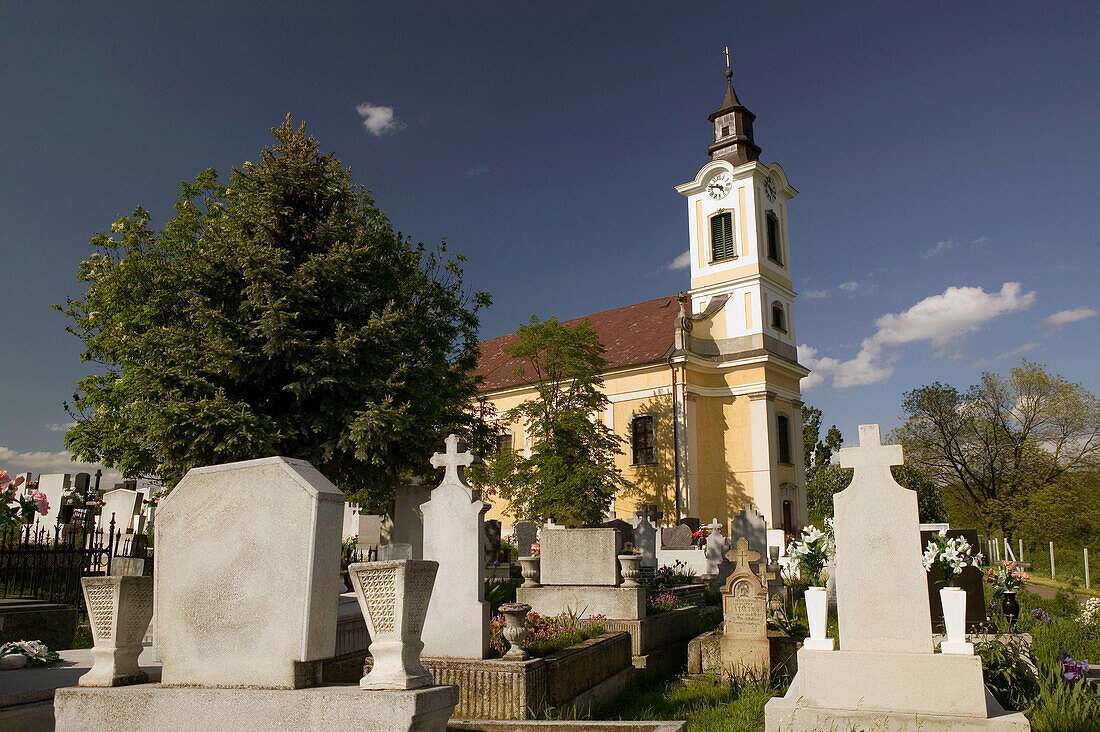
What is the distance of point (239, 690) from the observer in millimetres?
3834

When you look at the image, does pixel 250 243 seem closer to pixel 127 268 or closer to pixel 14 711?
pixel 127 268

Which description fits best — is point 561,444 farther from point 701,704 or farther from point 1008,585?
point 701,704

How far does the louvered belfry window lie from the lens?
1273 inches

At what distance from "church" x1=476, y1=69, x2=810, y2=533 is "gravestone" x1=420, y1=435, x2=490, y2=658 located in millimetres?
22649

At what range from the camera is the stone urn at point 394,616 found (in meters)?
3.63

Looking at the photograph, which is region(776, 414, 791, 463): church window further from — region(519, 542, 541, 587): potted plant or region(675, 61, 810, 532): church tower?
region(519, 542, 541, 587): potted plant

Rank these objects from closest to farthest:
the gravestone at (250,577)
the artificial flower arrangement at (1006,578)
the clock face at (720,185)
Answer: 1. the gravestone at (250,577)
2. the artificial flower arrangement at (1006,578)
3. the clock face at (720,185)

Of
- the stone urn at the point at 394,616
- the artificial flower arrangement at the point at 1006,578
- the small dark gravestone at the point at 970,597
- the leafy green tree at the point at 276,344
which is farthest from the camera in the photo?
the leafy green tree at the point at 276,344

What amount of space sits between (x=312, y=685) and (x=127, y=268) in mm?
15546

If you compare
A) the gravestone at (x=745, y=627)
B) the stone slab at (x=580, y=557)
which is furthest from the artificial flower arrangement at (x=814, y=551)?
the stone slab at (x=580, y=557)

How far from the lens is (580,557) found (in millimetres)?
10172

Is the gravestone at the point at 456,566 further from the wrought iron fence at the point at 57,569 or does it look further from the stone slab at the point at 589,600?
the wrought iron fence at the point at 57,569

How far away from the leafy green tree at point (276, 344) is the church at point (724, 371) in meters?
14.9

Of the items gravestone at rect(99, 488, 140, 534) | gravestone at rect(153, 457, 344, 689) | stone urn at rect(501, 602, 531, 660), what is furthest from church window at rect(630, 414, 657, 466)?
gravestone at rect(153, 457, 344, 689)
